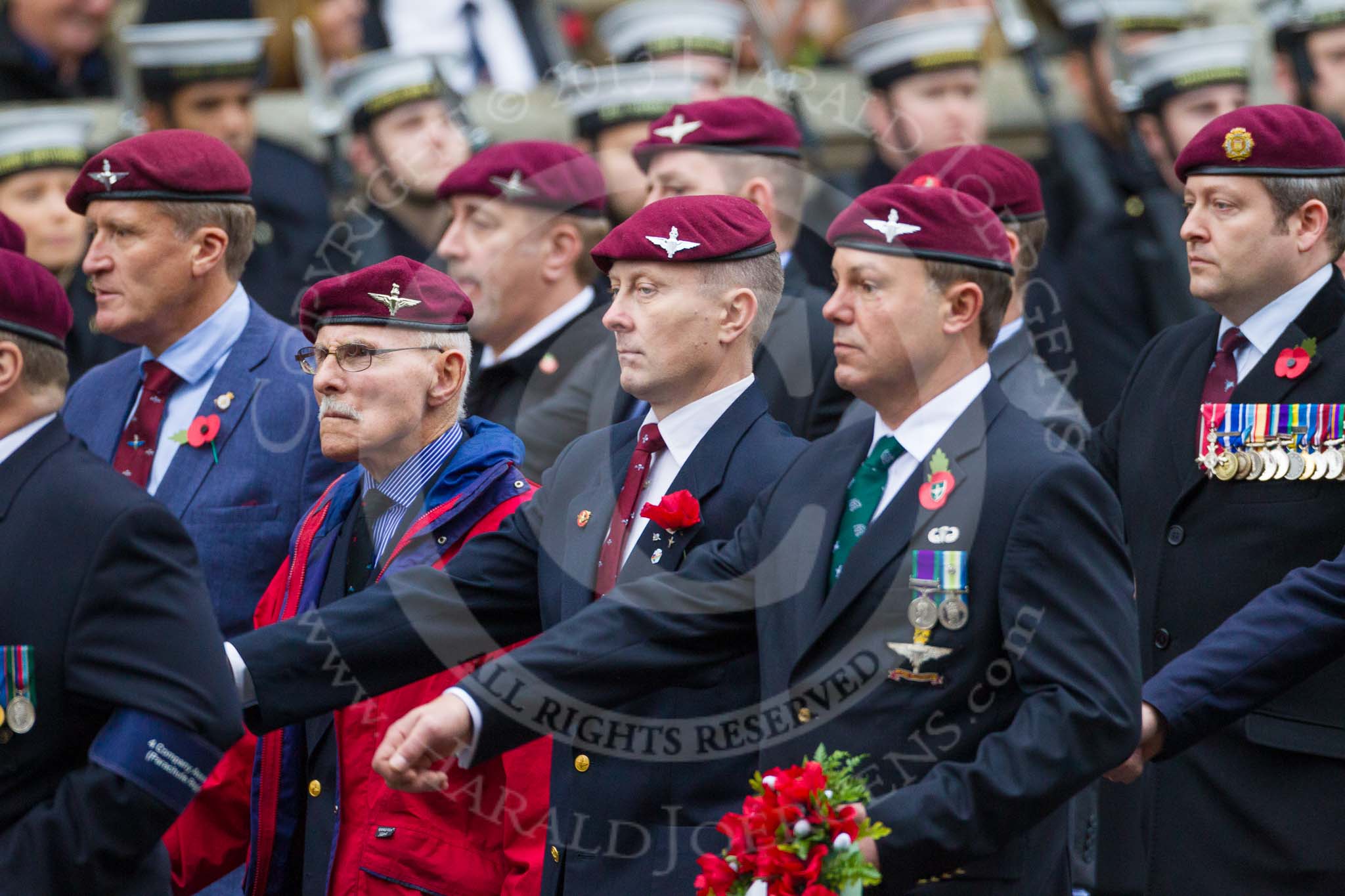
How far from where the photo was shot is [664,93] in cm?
825

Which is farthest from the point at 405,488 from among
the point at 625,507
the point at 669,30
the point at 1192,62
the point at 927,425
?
the point at 1192,62

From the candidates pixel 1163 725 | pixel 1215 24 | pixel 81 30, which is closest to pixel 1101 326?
pixel 1215 24

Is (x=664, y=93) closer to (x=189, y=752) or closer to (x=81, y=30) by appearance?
(x=81, y=30)

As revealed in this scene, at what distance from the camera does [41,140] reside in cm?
787

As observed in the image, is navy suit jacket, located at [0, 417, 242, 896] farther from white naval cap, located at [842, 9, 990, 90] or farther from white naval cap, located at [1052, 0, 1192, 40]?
white naval cap, located at [1052, 0, 1192, 40]

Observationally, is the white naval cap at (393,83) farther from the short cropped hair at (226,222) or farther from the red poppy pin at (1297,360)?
the red poppy pin at (1297,360)

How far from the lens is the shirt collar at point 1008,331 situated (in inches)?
234

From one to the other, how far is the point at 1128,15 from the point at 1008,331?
4.19m

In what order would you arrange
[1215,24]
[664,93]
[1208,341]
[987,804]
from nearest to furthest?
[987,804]
[1208,341]
[664,93]
[1215,24]

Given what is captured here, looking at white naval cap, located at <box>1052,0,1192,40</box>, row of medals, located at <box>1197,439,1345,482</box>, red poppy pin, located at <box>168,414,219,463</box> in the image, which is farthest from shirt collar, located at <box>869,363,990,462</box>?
white naval cap, located at <box>1052,0,1192,40</box>

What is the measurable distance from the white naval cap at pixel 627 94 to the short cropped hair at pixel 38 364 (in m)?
4.17

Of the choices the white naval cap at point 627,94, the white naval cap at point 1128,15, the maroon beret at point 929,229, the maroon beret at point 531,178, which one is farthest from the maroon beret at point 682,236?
the white naval cap at point 1128,15

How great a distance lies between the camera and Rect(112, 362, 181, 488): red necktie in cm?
570

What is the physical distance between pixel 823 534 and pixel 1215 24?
282 inches
